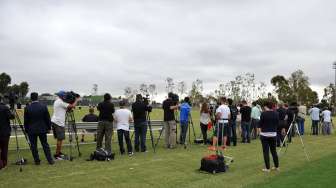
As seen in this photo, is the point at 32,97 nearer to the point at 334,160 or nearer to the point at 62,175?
the point at 62,175

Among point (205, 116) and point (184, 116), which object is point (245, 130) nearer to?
point (205, 116)

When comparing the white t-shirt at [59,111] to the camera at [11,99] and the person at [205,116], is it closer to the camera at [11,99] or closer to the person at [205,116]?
the camera at [11,99]

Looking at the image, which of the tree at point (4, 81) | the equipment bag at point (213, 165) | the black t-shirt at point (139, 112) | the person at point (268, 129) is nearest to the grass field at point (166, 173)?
the equipment bag at point (213, 165)

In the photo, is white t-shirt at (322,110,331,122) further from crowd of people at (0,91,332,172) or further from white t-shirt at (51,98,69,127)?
white t-shirt at (51,98,69,127)

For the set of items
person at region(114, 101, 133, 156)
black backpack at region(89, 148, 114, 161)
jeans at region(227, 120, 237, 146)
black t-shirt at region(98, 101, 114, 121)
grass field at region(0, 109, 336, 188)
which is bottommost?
grass field at region(0, 109, 336, 188)

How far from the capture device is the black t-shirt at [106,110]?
1437 centimetres

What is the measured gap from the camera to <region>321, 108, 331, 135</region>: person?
2612 cm

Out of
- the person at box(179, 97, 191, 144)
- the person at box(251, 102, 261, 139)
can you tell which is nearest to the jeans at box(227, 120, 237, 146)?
the person at box(179, 97, 191, 144)

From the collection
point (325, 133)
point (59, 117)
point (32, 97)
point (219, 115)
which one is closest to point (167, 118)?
point (219, 115)

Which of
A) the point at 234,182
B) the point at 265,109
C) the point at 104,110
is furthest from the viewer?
the point at 104,110

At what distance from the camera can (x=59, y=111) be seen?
1340cm

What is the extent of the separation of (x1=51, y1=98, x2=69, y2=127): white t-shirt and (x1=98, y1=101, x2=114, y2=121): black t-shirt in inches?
53.8

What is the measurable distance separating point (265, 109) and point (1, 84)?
305 feet

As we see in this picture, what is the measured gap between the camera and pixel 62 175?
1056 cm
